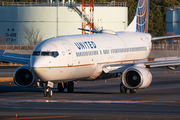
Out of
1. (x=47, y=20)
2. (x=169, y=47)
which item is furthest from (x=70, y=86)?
(x=169, y=47)

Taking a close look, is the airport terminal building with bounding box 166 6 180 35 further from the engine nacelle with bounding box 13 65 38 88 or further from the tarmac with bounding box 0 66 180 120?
the tarmac with bounding box 0 66 180 120

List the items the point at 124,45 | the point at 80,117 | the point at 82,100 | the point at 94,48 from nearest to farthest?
the point at 80,117
the point at 82,100
the point at 94,48
the point at 124,45

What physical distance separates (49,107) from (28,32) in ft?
205

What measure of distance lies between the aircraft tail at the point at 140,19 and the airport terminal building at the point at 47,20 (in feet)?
104

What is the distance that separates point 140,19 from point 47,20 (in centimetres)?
3656

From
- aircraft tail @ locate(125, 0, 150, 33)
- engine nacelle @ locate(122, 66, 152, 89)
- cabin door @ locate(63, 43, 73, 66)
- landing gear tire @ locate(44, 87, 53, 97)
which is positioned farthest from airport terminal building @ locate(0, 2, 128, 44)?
landing gear tire @ locate(44, 87, 53, 97)

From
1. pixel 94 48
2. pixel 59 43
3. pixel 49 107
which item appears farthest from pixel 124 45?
pixel 49 107

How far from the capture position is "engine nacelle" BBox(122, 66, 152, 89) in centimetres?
2843

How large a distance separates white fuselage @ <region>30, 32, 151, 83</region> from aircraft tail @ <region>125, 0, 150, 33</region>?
8130mm

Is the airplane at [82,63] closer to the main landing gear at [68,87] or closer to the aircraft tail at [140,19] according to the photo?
the main landing gear at [68,87]

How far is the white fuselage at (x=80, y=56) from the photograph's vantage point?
2541cm

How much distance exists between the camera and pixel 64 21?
8206 centimetres

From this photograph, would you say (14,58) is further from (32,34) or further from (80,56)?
(32,34)

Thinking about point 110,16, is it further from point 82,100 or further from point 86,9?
point 82,100
